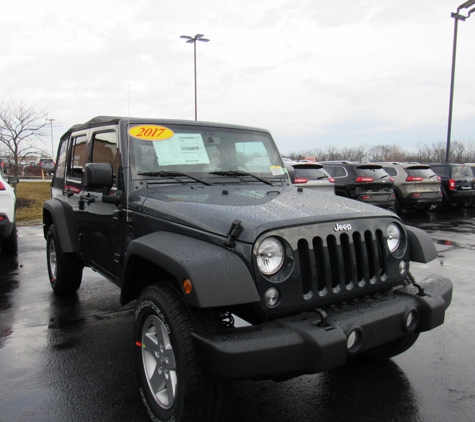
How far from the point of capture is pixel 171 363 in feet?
8.52

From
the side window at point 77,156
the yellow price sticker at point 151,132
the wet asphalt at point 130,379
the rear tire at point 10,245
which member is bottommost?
the wet asphalt at point 130,379

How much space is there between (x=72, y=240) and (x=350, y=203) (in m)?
3.02

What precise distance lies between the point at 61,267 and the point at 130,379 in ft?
7.22

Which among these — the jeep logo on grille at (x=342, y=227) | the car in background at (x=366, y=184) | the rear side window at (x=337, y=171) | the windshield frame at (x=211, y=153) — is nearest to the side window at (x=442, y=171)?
the car in background at (x=366, y=184)

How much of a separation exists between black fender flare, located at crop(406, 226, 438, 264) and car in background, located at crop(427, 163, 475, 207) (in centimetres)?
1387

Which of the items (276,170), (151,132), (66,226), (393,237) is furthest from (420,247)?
(66,226)

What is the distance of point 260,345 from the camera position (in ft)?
7.41

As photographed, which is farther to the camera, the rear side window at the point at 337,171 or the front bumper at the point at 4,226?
the rear side window at the point at 337,171

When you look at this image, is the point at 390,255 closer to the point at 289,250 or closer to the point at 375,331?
the point at 375,331

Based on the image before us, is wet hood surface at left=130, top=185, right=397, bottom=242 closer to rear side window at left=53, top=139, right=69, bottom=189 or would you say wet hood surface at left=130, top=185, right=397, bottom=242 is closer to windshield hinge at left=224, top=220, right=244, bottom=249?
windshield hinge at left=224, top=220, right=244, bottom=249

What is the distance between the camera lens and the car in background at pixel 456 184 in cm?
1558

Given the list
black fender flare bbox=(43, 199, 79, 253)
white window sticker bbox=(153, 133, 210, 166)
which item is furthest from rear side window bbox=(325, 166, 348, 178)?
white window sticker bbox=(153, 133, 210, 166)

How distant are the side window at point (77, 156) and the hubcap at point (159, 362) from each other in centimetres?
236

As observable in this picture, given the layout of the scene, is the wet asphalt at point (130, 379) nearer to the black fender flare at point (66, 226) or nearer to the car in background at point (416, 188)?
the black fender flare at point (66, 226)
